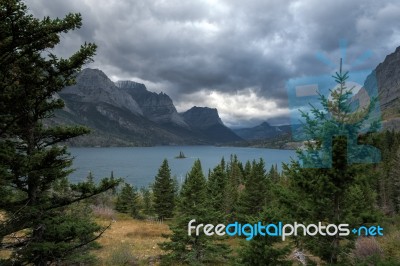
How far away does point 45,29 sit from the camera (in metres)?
6.86

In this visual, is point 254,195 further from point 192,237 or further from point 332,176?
point 332,176

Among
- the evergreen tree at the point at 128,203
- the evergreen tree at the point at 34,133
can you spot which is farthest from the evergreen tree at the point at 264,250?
the evergreen tree at the point at 128,203

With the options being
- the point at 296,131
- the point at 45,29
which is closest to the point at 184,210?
the point at 296,131

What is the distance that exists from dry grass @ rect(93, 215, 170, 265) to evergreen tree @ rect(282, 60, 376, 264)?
13.1m

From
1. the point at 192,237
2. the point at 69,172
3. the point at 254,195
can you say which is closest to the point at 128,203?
the point at 254,195

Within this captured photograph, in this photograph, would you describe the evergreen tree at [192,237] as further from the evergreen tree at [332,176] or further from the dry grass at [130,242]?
the evergreen tree at [332,176]

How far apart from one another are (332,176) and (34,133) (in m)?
10.3

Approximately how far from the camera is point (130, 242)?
86.1 feet

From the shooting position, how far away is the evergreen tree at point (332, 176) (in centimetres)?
970

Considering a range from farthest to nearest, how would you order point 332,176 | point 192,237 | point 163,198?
point 163,198 < point 192,237 < point 332,176

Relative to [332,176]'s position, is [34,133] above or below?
above

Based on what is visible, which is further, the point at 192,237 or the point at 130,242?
the point at 130,242

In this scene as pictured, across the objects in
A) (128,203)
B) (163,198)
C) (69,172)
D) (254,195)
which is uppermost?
(69,172)

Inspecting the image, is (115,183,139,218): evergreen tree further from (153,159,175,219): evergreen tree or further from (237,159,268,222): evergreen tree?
(237,159,268,222): evergreen tree
